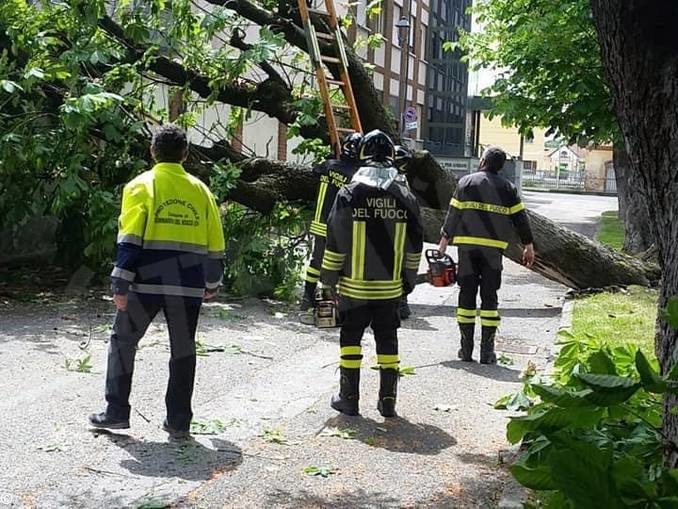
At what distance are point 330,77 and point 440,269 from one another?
159 inches

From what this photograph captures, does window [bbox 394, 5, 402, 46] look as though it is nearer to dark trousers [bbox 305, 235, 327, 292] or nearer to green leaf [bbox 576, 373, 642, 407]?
dark trousers [bbox 305, 235, 327, 292]

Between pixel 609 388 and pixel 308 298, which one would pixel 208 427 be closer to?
pixel 609 388

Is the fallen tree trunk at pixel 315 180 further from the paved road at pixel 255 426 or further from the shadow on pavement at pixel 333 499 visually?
the shadow on pavement at pixel 333 499

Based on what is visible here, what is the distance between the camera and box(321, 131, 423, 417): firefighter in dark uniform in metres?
5.86

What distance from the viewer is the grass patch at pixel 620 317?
807 centimetres

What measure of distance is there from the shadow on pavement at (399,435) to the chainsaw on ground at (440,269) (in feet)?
7.52

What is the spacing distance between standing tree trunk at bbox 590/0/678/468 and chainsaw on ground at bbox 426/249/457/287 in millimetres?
4581

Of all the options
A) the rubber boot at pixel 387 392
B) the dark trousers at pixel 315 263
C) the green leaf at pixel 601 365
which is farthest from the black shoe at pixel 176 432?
the dark trousers at pixel 315 263

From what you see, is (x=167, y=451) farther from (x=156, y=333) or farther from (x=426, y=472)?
(x=156, y=333)

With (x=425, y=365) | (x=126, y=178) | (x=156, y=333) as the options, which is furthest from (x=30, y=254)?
(x=425, y=365)

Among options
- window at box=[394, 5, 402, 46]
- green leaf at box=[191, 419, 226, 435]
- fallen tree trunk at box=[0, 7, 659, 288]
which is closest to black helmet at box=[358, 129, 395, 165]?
green leaf at box=[191, 419, 226, 435]

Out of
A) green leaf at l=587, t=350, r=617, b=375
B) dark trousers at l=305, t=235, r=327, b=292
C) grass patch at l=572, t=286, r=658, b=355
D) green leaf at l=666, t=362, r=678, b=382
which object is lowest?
grass patch at l=572, t=286, r=658, b=355

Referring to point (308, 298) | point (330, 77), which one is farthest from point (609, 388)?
point (330, 77)

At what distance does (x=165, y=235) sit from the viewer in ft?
17.1
